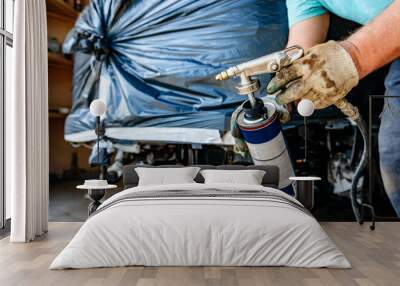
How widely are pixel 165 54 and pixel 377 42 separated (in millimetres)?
2289

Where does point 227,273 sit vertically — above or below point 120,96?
below

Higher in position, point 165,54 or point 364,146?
point 165,54

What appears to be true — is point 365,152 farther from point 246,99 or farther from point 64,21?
point 64,21

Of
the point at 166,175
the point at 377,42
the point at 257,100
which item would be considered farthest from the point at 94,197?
the point at 377,42

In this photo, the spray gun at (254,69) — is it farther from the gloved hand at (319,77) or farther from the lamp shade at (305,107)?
the lamp shade at (305,107)

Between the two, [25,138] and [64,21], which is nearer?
[25,138]

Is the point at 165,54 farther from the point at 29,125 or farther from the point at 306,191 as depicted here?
the point at 306,191

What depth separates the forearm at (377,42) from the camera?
5098mm

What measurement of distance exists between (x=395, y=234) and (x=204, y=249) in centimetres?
249

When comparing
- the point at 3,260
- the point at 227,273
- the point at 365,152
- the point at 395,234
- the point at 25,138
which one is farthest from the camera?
the point at 365,152

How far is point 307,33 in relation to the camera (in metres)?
5.46

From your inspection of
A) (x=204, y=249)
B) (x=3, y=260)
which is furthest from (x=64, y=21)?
(x=204, y=249)

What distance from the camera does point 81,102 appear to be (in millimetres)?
5738

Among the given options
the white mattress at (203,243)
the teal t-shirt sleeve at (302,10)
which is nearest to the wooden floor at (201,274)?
the white mattress at (203,243)
